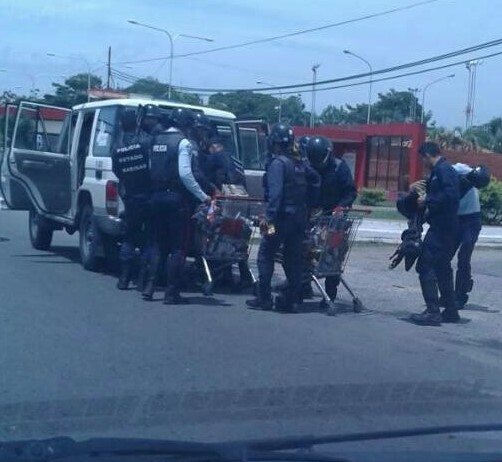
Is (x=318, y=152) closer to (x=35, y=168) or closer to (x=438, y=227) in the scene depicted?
(x=438, y=227)

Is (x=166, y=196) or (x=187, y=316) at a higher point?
(x=166, y=196)

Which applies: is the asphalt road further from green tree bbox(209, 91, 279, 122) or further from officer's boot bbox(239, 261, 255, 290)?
green tree bbox(209, 91, 279, 122)

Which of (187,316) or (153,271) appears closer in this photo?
(187,316)

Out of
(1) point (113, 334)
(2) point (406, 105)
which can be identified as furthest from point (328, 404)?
(2) point (406, 105)

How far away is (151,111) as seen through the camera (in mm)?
13891

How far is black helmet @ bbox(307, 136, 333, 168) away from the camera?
41.5 ft

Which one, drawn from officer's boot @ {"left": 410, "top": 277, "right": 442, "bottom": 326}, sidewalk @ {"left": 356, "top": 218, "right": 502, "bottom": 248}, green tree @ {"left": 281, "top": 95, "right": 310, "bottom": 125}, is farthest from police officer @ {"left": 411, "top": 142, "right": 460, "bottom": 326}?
green tree @ {"left": 281, "top": 95, "right": 310, "bottom": 125}

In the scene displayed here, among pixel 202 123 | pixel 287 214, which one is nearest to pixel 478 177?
pixel 287 214

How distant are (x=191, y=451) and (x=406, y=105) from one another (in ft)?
317

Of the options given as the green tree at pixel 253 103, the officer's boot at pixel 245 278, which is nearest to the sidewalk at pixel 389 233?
the officer's boot at pixel 245 278

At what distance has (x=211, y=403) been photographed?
775cm

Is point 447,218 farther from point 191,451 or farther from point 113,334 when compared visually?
point 191,451

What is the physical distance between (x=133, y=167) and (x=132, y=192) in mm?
296

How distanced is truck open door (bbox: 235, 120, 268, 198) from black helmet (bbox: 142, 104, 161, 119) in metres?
2.09
